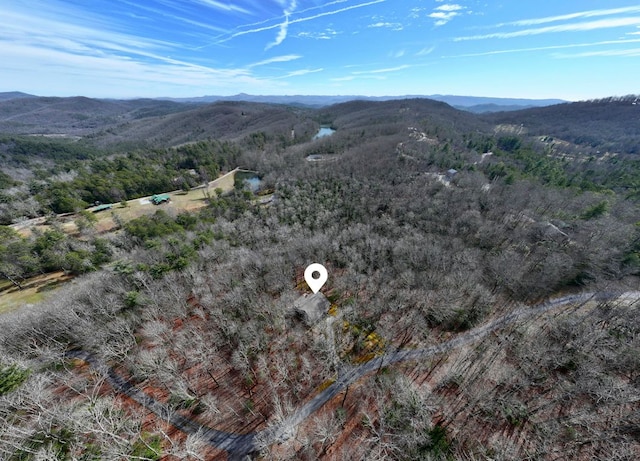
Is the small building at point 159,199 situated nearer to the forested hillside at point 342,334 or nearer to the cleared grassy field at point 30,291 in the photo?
the forested hillside at point 342,334

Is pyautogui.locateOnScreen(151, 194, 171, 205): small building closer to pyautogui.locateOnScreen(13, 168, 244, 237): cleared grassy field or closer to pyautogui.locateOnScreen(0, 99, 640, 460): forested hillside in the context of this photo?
pyautogui.locateOnScreen(13, 168, 244, 237): cleared grassy field

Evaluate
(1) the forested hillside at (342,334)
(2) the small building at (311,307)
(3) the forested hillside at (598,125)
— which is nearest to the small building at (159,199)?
(1) the forested hillside at (342,334)

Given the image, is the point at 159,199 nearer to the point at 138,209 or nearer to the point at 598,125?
the point at 138,209

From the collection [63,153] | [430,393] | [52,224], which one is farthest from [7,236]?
[63,153]

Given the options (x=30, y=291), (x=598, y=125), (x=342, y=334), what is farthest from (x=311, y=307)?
(x=598, y=125)

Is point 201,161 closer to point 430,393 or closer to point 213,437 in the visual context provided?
point 213,437

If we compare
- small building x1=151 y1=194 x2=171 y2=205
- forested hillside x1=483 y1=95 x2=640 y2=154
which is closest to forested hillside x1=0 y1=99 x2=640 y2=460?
small building x1=151 y1=194 x2=171 y2=205

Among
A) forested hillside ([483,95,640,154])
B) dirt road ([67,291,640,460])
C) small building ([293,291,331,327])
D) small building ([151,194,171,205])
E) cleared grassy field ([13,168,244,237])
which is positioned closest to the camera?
dirt road ([67,291,640,460])
